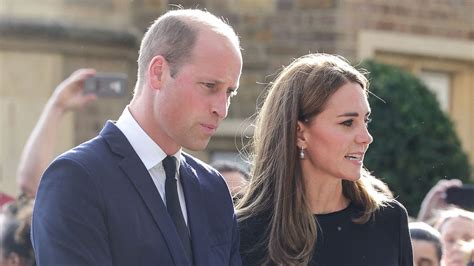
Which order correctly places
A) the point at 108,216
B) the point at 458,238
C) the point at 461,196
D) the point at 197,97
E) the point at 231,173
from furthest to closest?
the point at 461,196 → the point at 231,173 → the point at 458,238 → the point at 197,97 → the point at 108,216

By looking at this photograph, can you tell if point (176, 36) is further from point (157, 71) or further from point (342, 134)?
point (342, 134)

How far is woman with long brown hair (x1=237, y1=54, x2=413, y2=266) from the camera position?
3.88 m

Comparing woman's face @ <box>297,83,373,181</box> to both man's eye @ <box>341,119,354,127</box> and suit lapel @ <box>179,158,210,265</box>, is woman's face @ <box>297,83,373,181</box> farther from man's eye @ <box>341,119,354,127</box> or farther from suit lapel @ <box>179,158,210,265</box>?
suit lapel @ <box>179,158,210,265</box>

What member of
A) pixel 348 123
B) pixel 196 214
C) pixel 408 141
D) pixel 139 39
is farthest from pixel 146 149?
pixel 139 39

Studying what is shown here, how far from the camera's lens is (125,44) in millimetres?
10039

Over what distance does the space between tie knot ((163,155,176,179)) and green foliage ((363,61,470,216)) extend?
5.65m

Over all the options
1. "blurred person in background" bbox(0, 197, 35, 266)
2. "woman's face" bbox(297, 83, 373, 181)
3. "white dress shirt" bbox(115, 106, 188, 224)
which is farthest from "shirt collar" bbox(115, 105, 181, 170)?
"blurred person in background" bbox(0, 197, 35, 266)

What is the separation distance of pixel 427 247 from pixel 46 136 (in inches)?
87.3

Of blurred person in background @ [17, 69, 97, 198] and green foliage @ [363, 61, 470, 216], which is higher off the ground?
blurred person in background @ [17, 69, 97, 198]

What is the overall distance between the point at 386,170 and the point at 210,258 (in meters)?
5.83

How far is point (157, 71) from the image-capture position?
3186 mm

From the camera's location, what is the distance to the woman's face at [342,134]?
3.88m

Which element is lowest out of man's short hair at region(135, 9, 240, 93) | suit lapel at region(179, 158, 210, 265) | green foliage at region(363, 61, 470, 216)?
green foliage at region(363, 61, 470, 216)

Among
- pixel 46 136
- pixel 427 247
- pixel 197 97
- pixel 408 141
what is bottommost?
pixel 408 141
